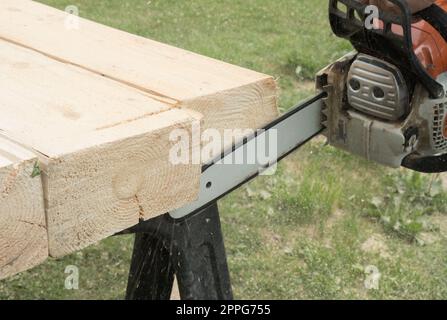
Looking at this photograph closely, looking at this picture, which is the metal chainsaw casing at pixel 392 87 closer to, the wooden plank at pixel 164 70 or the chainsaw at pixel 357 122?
the chainsaw at pixel 357 122

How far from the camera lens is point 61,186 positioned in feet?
3.95

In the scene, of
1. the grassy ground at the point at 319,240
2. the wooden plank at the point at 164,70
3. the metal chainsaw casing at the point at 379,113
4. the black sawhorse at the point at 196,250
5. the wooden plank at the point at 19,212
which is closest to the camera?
the wooden plank at the point at 19,212

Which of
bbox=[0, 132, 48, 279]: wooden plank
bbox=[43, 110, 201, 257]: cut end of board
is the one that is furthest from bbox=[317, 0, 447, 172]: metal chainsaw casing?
bbox=[0, 132, 48, 279]: wooden plank

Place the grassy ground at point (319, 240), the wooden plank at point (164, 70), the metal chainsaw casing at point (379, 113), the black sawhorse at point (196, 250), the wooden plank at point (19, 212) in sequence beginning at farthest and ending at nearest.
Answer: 1. the grassy ground at point (319, 240)
2. the metal chainsaw casing at point (379, 113)
3. the black sawhorse at point (196, 250)
4. the wooden plank at point (164, 70)
5. the wooden plank at point (19, 212)

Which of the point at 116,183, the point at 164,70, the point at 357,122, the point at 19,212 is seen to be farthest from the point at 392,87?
the point at 19,212

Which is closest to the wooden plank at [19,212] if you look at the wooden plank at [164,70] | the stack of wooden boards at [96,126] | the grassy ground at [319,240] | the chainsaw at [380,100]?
the stack of wooden boards at [96,126]

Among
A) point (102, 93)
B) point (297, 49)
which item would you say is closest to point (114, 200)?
point (102, 93)

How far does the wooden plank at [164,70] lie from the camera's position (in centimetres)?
158

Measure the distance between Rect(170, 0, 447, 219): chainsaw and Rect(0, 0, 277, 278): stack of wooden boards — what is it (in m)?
0.17

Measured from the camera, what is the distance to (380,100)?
6.06 ft

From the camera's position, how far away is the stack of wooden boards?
119 centimetres

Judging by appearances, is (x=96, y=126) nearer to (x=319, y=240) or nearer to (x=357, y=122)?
(x=357, y=122)

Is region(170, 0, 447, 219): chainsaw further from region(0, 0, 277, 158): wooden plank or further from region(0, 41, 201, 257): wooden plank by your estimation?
region(0, 41, 201, 257): wooden plank

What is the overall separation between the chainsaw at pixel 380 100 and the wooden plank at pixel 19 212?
533 millimetres
